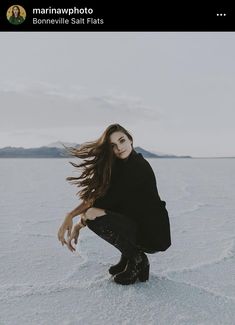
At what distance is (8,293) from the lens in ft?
7.03

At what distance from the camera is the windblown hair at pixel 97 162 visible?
2225 millimetres

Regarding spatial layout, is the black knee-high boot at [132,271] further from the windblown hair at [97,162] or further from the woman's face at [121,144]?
the woman's face at [121,144]

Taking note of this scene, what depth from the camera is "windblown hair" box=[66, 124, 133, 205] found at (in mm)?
2225

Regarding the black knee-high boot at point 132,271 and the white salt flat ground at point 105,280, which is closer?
the white salt flat ground at point 105,280

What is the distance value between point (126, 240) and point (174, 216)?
2.33 m

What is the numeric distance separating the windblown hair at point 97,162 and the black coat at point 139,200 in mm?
40

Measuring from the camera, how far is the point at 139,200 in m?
2.26
